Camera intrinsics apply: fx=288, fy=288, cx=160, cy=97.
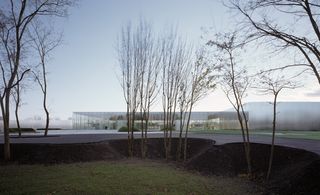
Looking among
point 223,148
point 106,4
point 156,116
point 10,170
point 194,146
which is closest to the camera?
point 10,170

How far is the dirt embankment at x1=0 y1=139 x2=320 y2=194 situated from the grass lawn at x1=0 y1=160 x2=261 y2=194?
110cm

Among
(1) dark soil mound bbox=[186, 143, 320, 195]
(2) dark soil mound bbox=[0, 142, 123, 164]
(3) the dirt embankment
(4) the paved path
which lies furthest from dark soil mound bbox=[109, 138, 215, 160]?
(1) dark soil mound bbox=[186, 143, 320, 195]

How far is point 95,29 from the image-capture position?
14.5 metres

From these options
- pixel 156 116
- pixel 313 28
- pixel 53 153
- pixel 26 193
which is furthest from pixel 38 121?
pixel 313 28

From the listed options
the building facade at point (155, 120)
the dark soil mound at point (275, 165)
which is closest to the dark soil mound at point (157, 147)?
the dark soil mound at point (275, 165)

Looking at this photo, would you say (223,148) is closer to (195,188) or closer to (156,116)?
(195,188)

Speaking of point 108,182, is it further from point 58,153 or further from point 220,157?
point 58,153

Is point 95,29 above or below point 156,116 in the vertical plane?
above

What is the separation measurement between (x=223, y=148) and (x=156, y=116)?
23.9m

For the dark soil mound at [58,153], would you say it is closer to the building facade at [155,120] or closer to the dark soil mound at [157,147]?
Result: the dark soil mound at [157,147]

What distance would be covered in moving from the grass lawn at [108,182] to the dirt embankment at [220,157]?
3.60ft

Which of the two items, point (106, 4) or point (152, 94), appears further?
point (152, 94)

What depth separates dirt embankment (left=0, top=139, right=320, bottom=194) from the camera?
8.38 m

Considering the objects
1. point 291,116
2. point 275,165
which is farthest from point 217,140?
point 291,116
